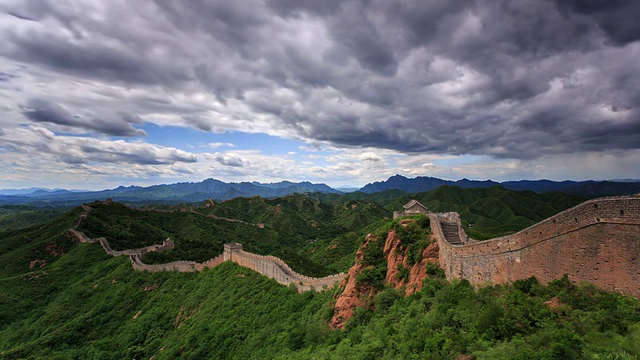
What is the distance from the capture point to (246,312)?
108ft

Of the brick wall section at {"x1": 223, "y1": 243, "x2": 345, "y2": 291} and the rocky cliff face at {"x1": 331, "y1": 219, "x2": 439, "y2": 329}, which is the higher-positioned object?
the rocky cliff face at {"x1": 331, "y1": 219, "x2": 439, "y2": 329}

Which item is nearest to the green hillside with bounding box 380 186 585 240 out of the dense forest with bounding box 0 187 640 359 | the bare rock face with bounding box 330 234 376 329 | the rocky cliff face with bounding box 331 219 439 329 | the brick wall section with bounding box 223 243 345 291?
the dense forest with bounding box 0 187 640 359

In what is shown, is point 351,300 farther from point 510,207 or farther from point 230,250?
point 510,207

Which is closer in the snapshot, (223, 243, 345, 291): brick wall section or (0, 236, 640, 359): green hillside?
(0, 236, 640, 359): green hillside

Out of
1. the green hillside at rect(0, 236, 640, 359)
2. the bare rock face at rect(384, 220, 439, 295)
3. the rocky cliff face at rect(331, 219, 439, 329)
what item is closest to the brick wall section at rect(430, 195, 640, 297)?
the green hillside at rect(0, 236, 640, 359)

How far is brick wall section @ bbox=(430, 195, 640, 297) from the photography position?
1087cm

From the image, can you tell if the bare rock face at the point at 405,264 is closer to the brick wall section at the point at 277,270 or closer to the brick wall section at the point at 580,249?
the brick wall section at the point at 580,249

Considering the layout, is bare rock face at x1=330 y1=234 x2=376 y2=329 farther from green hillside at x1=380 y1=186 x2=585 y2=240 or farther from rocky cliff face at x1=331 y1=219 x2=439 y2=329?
green hillside at x1=380 y1=186 x2=585 y2=240

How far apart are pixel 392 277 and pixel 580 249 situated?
12.2 meters

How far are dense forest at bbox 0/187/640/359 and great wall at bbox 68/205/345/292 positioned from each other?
43.3 inches

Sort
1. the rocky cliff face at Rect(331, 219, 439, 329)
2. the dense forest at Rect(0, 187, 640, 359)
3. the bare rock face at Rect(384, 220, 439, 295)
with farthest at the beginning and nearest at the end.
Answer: the rocky cliff face at Rect(331, 219, 439, 329), the bare rock face at Rect(384, 220, 439, 295), the dense forest at Rect(0, 187, 640, 359)

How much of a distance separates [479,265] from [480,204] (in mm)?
189779

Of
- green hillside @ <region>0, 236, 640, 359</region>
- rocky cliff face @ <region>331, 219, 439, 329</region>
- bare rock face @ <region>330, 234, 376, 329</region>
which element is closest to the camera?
green hillside @ <region>0, 236, 640, 359</region>

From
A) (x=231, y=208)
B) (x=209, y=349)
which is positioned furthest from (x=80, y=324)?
(x=231, y=208)
